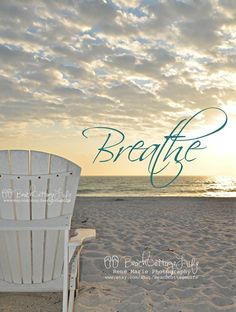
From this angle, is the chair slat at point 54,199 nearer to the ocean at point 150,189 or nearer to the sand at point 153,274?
the sand at point 153,274

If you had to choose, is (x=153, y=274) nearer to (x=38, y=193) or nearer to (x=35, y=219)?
(x=35, y=219)

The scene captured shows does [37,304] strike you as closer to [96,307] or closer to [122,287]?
[96,307]

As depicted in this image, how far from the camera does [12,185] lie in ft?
8.49

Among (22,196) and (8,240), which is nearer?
(22,196)

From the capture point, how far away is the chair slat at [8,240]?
101 inches

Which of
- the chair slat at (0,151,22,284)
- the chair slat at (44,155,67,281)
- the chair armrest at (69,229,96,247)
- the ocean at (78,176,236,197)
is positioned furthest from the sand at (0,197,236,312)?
the ocean at (78,176,236,197)

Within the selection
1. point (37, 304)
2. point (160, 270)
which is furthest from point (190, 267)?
point (37, 304)

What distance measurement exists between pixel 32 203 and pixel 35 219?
0.13 meters

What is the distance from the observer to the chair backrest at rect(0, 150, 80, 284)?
2.57m

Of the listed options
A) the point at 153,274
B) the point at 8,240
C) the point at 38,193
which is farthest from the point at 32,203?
the point at 153,274

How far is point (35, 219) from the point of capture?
105 inches

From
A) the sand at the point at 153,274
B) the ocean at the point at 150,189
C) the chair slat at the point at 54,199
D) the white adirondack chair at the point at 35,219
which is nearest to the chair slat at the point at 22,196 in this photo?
the white adirondack chair at the point at 35,219

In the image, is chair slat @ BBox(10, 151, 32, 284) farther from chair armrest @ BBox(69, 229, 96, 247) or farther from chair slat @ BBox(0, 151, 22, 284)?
chair armrest @ BBox(69, 229, 96, 247)

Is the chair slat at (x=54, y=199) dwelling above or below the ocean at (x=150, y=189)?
above
